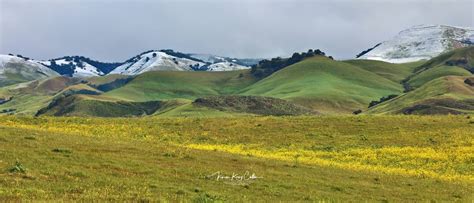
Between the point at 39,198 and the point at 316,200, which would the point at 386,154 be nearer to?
the point at 316,200

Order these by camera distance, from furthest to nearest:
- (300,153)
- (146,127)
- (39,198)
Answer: (146,127) < (300,153) < (39,198)

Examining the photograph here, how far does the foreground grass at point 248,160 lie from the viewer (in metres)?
24.1

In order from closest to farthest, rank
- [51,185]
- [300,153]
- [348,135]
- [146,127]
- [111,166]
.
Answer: [51,185] < [111,166] < [300,153] < [348,135] < [146,127]

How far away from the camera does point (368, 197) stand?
2780cm

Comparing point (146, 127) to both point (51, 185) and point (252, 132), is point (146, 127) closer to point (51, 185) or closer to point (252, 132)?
point (252, 132)

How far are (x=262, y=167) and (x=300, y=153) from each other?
13.3 metres

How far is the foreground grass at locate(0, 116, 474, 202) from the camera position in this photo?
24125mm

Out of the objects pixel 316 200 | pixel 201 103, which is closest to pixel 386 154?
pixel 316 200

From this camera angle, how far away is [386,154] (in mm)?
48406

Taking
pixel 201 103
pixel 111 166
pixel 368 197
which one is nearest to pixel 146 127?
pixel 111 166

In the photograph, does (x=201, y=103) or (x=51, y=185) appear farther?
(x=201, y=103)

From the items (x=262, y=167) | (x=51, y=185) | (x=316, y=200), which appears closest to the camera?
(x=51, y=185)

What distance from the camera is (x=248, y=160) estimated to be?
126 feet

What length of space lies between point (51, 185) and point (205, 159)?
50.6 feet
